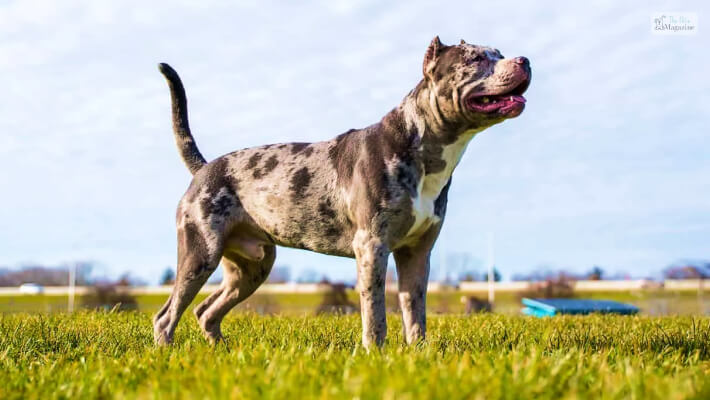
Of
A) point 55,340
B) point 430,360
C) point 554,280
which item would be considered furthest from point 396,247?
point 554,280

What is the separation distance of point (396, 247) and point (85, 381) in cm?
225

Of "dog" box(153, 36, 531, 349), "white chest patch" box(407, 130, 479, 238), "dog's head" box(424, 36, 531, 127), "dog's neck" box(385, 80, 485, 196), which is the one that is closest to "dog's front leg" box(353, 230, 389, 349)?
"dog" box(153, 36, 531, 349)

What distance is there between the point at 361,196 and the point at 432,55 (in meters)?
1.11

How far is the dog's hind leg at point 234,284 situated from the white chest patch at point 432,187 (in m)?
1.60

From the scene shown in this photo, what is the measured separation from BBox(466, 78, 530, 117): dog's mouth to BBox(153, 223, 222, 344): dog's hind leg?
2.28 meters

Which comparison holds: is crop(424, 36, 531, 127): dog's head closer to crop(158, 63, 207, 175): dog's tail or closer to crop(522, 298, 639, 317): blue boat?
crop(158, 63, 207, 175): dog's tail

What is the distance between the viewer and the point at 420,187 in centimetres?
474

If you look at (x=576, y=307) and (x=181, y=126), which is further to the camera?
(x=576, y=307)

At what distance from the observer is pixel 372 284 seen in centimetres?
457

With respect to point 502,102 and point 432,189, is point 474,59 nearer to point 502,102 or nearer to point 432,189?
point 502,102

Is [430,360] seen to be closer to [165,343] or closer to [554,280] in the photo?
[165,343]

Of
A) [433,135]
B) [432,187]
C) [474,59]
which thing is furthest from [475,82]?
[432,187]

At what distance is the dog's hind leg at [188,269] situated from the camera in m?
5.38

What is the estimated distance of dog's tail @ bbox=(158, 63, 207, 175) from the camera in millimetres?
6086
